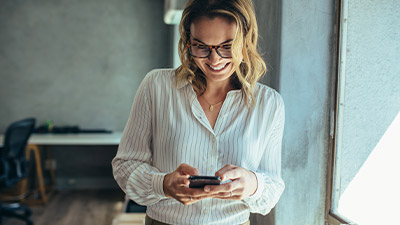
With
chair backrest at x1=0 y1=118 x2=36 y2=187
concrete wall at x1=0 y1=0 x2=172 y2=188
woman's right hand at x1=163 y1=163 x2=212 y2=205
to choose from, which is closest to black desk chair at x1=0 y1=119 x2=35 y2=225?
chair backrest at x1=0 y1=118 x2=36 y2=187

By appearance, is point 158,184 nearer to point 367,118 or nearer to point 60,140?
point 367,118

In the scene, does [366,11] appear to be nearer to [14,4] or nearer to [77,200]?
[77,200]

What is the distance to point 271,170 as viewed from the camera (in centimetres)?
113

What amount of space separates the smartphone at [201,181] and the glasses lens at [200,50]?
0.35 m

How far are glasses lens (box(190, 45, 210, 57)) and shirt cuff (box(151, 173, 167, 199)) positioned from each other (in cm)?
36

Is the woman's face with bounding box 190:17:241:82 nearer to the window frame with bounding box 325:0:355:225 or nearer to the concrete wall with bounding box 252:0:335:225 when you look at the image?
the concrete wall with bounding box 252:0:335:225

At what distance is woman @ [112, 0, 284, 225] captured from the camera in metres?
1.02

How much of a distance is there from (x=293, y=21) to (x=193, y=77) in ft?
1.51

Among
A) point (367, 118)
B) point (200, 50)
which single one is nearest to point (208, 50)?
point (200, 50)

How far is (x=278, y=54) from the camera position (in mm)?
1323

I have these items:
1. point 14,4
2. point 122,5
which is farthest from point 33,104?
point 122,5

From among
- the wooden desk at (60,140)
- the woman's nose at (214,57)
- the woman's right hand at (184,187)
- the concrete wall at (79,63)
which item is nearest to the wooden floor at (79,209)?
the wooden desk at (60,140)

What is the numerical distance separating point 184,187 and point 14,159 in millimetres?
3412

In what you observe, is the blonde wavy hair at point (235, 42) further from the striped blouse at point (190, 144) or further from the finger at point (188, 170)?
the finger at point (188, 170)
